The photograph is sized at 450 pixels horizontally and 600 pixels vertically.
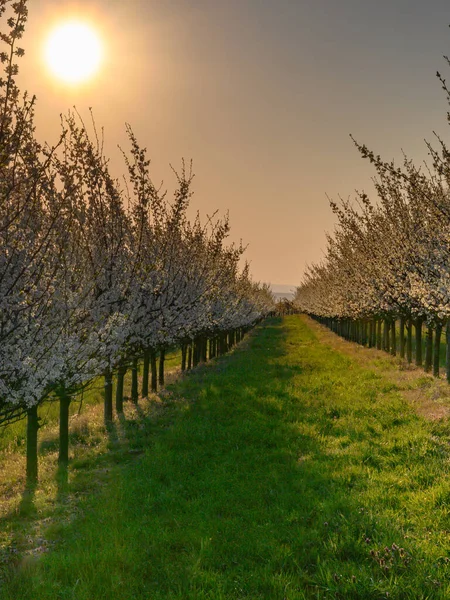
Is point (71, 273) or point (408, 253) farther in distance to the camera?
point (408, 253)

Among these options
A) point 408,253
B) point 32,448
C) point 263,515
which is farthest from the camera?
point 408,253

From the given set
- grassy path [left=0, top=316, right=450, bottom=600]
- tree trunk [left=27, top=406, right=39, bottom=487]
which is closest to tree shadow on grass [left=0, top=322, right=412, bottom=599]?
grassy path [left=0, top=316, right=450, bottom=600]

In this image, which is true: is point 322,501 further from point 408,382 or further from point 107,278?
point 408,382

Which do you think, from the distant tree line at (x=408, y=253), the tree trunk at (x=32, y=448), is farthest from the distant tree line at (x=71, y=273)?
the distant tree line at (x=408, y=253)

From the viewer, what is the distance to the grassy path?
6.17 m

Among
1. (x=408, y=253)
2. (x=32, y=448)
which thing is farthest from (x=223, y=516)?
(x=408, y=253)

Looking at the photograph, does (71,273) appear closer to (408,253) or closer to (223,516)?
(223,516)

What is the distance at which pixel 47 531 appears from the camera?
8.12 metres

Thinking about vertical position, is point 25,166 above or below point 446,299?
above

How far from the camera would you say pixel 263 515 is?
825 cm

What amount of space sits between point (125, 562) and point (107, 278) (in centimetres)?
792

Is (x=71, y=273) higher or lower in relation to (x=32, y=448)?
higher

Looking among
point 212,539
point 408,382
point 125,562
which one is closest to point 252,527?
point 212,539

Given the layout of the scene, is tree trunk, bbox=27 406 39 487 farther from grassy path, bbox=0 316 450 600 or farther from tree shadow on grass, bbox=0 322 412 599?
tree shadow on grass, bbox=0 322 412 599
